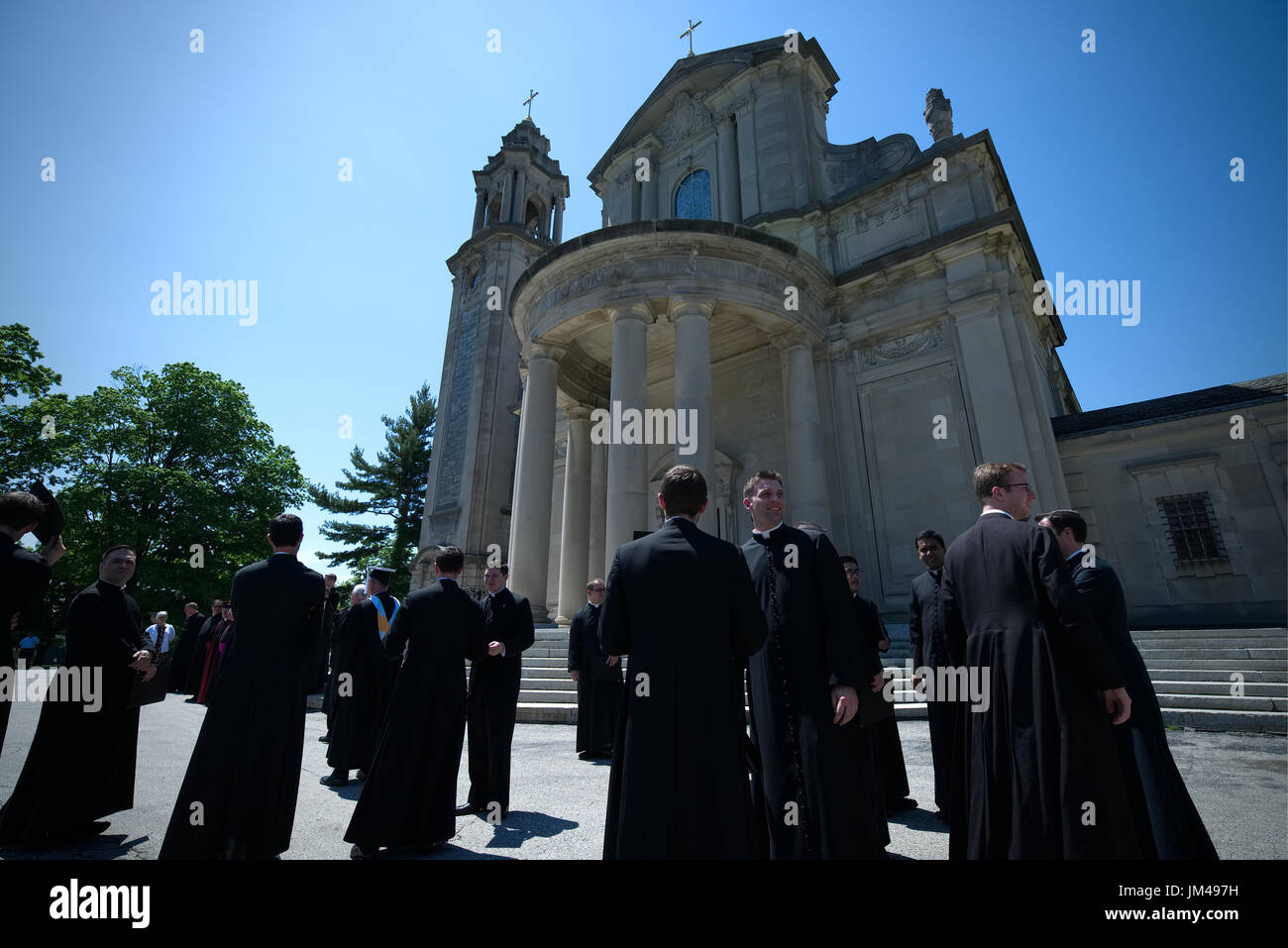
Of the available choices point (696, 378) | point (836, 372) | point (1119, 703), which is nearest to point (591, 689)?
point (1119, 703)

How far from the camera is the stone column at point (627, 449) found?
12.2 meters

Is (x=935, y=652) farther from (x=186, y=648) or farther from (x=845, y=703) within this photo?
(x=186, y=648)

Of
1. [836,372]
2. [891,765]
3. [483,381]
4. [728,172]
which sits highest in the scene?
[728,172]

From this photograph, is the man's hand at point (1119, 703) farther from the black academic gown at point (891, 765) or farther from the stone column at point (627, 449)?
the stone column at point (627, 449)

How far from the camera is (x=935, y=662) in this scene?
4.76 meters

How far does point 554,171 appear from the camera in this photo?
34969mm

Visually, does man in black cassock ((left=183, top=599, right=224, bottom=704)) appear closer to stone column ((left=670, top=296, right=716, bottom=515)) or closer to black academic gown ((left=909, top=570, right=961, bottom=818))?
stone column ((left=670, top=296, right=716, bottom=515))

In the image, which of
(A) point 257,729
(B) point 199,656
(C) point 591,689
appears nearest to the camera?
(A) point 257,729

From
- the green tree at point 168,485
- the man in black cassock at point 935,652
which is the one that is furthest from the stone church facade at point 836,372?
the green tree at point 168,485

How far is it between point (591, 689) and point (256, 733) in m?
4.02

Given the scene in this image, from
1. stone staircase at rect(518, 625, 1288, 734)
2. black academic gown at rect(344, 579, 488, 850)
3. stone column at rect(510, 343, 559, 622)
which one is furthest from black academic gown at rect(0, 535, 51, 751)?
stone column at rect(510, 343, 559, 622)

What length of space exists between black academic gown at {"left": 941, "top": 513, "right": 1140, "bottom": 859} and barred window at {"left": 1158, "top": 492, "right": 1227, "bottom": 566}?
1446cm
